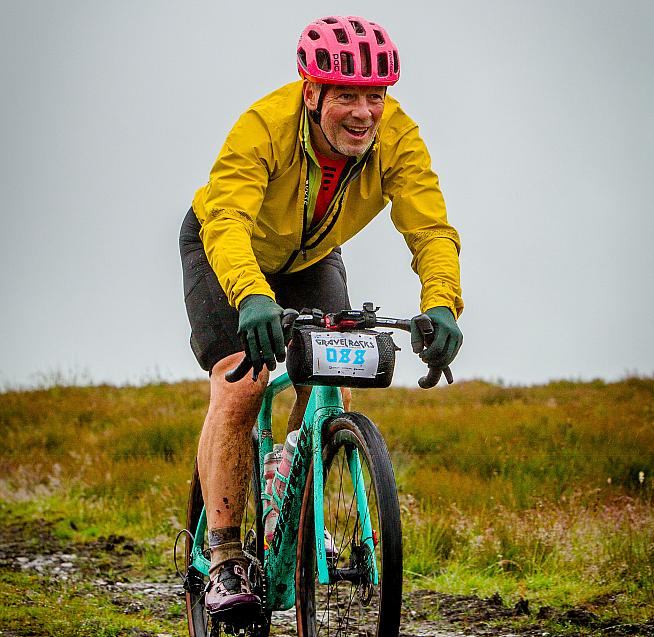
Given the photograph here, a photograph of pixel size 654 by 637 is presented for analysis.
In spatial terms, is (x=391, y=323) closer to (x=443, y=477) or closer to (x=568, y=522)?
(x=568, y=522)

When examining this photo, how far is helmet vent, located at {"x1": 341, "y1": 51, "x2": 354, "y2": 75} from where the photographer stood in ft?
13.3

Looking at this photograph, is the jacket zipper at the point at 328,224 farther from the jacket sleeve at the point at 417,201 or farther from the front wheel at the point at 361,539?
the front wheel at the point at 361,539

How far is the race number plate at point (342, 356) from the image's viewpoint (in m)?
3.66

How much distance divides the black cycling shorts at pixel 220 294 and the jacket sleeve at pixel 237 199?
1.47 feet

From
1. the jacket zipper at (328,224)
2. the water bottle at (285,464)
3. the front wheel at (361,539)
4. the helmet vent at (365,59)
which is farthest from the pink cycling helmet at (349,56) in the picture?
the water bottle at (285,464)

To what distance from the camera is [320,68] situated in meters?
4.09

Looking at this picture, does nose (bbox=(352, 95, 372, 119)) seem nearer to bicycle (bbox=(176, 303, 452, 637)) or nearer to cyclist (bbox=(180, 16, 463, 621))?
cyclist (bbox=(180, 16, 463, 621))

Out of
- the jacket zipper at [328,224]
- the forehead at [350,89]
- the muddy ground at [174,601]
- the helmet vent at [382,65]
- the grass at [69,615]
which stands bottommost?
the muddy ground at [174,601]

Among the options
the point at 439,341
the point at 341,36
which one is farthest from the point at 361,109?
the point at 439,341

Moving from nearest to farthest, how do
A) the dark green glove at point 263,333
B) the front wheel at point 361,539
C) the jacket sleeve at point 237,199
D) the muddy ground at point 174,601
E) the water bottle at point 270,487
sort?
the front wheel at point 361,539, the dark green glove at point 263,333, the jacket sleeve at point 237,199, the water bottle at point 270,487, the muddy ground at point 174,601

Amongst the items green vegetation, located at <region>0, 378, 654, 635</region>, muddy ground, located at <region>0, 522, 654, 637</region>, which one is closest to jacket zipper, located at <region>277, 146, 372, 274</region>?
muddy ground, located at <region>0, 522, 654, 637</region>

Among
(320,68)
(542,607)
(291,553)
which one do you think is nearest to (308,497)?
(291,553)

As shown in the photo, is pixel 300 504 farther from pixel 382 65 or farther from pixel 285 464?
pixel 382 65

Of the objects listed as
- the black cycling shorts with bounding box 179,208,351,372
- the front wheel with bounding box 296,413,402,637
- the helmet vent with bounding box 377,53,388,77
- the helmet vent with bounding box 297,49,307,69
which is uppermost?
the helmet vent with bounding box 297,49,307,69
